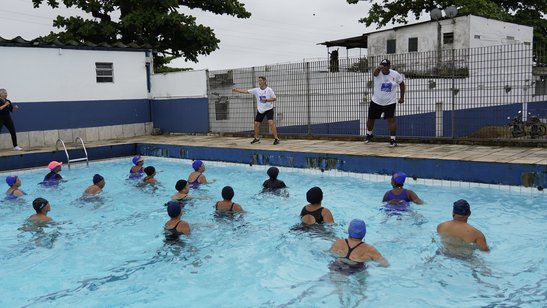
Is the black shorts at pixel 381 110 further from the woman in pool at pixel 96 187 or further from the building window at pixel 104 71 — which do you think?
the building window at pixel 104 71

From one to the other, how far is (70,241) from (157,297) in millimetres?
2807

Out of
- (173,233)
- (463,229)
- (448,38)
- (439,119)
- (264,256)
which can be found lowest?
(264,256)

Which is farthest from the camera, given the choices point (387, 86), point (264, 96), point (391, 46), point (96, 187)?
point (391, 46)

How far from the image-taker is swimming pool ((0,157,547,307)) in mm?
5543

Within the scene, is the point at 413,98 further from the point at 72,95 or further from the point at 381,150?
the point at 72,95

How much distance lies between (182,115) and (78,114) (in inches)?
146

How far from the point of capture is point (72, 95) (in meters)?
17.3

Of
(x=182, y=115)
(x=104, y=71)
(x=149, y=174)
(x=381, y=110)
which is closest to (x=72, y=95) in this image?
(x=104, y=71)

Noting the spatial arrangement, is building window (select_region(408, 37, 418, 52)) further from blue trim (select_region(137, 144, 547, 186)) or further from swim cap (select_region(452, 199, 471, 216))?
swim cap (select_region(452, 199, 471, 216))

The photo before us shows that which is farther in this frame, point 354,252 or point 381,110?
point 381,110

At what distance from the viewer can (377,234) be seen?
25.3 ft

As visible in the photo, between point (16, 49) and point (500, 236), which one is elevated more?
point (16, 49)

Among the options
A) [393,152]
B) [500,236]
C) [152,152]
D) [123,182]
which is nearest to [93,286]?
[500,236]

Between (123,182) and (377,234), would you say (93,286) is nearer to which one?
(377,234)
